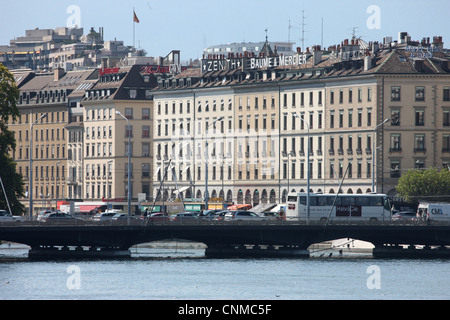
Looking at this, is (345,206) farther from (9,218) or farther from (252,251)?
(9,218)

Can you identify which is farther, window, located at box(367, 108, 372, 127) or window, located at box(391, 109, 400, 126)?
window, located at box(367, 108, 372, 127)

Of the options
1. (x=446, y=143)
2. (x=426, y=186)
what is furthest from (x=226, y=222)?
(x=446, y=143)

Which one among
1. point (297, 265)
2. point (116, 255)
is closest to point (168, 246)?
point (116, 255)

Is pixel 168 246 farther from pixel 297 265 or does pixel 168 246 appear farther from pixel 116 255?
pixel 297 265

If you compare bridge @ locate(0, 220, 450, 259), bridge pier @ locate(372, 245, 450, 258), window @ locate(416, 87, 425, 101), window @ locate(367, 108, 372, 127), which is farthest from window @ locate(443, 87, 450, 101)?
bridge @ locate(0, 220, 450, 259)

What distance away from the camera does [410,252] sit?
490 feet

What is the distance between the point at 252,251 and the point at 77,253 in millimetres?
15667

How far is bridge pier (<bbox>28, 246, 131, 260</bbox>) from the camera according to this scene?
144500 mm

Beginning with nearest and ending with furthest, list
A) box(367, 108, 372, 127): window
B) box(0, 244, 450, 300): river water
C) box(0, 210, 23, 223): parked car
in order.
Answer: box(0, 244, 450, 300): river water → box(0, 210, 23, 223): parked car → box(367, 108, 372, 127): window

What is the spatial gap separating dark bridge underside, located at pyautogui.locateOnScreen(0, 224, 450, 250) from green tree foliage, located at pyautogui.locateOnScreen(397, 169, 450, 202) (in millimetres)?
34224

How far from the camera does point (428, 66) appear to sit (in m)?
191

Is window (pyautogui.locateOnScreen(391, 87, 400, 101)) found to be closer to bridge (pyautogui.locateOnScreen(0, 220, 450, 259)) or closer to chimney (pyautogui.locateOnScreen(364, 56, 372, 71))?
chimney (pyautogui.locateOnScreen(364, 56, 372, 71))
